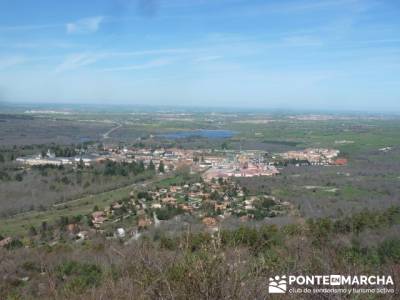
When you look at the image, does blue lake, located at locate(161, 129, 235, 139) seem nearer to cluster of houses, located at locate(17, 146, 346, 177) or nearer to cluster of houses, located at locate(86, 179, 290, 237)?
cluster of houses, located at locate(17, 146, 346, 177)

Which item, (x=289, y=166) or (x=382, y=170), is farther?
(x=289, y=166)

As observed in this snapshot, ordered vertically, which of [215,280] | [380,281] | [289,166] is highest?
[215,280]

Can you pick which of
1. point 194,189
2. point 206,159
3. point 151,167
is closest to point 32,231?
point 194,189

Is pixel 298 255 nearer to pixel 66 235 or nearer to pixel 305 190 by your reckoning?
pixel 66 235

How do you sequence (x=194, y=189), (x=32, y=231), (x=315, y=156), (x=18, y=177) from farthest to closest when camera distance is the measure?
(x=315, y=156)
(x=18, y=177)
(x=194, y=189)
(x=32, y=231)

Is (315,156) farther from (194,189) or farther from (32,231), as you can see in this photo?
(32,231)

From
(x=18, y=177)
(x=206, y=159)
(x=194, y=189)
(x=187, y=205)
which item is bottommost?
(x=206, y=159)

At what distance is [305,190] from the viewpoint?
21969 millimetres

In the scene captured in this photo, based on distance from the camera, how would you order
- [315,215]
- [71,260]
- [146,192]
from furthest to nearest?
[146,192] < [315,215] < [71,260]

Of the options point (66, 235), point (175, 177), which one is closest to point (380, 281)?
point (66, 235)

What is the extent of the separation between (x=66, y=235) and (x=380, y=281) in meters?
12.9

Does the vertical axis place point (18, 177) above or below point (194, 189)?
above

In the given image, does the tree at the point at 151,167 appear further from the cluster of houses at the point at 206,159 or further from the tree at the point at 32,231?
the tree at the point at 32,231

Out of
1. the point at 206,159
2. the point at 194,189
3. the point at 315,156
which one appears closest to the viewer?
the point at 194,189
